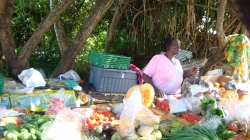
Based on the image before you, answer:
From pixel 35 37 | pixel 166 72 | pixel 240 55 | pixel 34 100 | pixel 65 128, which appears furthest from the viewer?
pixel 35 37

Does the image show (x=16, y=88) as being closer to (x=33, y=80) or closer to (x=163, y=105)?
(x=33, y=80)

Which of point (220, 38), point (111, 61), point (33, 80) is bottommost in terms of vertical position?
point (33, 80)

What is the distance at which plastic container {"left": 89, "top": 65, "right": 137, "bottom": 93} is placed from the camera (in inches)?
180

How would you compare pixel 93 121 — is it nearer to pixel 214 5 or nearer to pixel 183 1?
pixel 183 1

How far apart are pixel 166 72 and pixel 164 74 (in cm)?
4

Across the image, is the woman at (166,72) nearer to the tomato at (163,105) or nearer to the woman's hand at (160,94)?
the woman's hand at (160,94)

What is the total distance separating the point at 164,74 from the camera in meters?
3.96

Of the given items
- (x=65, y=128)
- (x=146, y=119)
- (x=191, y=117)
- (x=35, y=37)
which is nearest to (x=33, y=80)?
(x=35, y=37)

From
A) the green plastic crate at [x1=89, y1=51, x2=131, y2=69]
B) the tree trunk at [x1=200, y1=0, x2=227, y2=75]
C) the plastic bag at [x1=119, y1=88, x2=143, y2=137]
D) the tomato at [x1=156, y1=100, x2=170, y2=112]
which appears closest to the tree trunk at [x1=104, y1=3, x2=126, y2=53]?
the green plastic crate at [x1=89, y1=51, x2=131, y2=69]

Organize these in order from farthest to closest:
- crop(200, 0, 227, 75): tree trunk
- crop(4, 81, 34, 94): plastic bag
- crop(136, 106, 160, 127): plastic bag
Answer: crop(200, 0, 227, 75): tree trunk → crop(4, 81, 34, 94): plastic bag → crop(136, 106, 160, 127): plastic bag

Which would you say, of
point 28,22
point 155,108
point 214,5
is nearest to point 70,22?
point 28,22

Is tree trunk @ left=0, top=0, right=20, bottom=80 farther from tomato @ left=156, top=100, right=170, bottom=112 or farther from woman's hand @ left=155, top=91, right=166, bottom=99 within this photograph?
tomato @ left=156, top=100, right=170, bottom=112

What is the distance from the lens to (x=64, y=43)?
20.9 feet

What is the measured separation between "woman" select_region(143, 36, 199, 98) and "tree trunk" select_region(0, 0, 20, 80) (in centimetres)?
228
